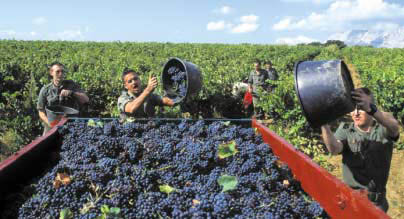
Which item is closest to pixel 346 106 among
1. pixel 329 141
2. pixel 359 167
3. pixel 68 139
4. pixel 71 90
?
pixel 329 141

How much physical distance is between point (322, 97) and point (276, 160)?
25.1 inches

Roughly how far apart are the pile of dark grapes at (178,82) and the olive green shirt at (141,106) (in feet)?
0.77

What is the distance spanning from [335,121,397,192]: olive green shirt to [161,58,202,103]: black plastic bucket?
137 centimetres

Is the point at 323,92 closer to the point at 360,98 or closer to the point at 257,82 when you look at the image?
the point at 360,98

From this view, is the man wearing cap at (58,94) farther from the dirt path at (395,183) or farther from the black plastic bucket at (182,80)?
the dirt path at (395,183)

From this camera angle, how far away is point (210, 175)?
1.93 m

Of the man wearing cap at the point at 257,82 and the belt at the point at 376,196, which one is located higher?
the man wearing cap at the point at 257,82

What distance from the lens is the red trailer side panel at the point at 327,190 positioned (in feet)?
4.55

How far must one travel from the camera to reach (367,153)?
2.62 m

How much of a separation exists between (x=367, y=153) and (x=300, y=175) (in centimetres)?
97

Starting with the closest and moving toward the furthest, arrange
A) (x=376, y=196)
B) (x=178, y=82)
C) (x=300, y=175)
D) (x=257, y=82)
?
(x=300, y=175)
(x=376, y=196)
(x=178, y=82)
(x=257, y=82)

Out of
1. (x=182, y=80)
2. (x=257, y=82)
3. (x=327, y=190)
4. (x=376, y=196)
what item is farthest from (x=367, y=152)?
(x=257, y=82)

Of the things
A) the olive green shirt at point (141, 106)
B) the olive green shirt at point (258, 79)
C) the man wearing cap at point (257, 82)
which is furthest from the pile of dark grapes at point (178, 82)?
the olive green shirt at point (258, 79)

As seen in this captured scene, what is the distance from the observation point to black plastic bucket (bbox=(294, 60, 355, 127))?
171 cm
